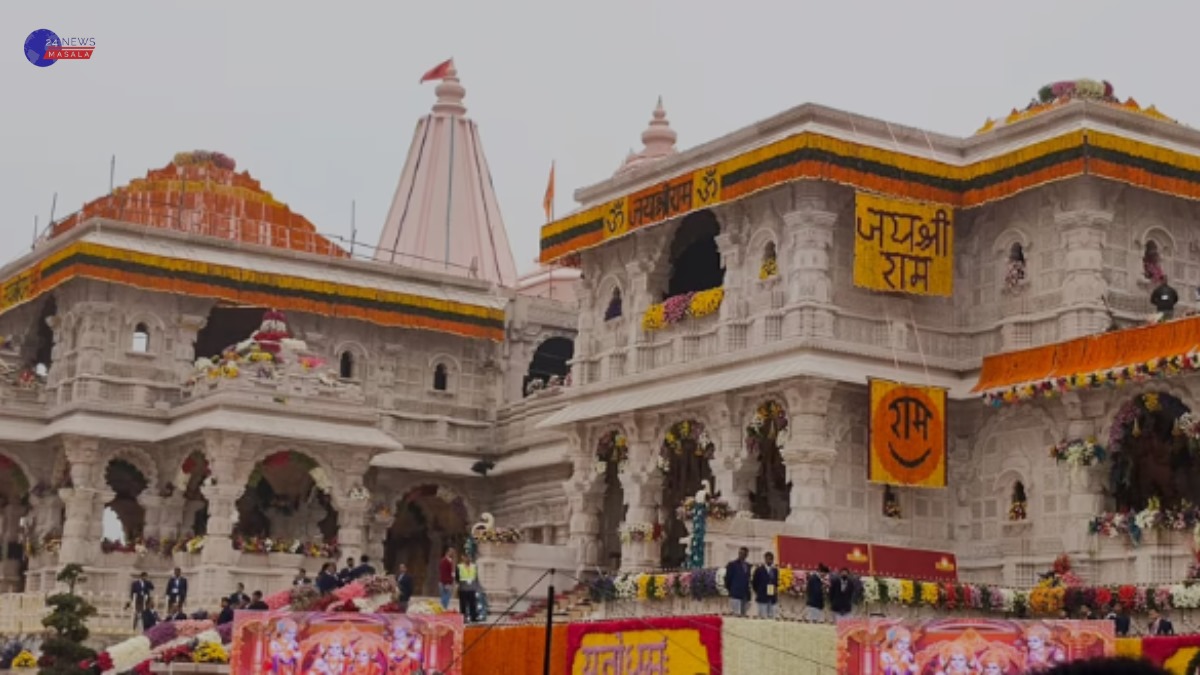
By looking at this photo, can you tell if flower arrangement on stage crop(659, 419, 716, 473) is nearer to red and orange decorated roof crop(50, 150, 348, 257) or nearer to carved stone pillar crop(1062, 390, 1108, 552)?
carved stone pillar crop(1062, 390, 1108, 552)

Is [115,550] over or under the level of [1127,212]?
under

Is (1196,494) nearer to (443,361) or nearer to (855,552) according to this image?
(855,552)

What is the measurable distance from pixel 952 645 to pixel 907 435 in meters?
10.4

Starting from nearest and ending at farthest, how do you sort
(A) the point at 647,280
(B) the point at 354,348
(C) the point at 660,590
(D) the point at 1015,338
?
(C) the point at 660,590 → (D) the point at 1015,338 → (A) the point at 647,280 → (B) the point at 354,348

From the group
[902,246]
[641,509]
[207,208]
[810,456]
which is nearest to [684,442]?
[641,509]

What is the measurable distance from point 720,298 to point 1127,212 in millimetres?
7116

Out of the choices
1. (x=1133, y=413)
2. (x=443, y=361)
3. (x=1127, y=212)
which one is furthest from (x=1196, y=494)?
(x=443, y=361)

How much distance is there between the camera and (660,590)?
27.8m

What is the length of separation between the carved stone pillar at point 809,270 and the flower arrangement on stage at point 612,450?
5648 mm

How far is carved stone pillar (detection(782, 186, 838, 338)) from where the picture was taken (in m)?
32.2

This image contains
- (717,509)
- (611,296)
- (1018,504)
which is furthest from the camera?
(611,296)

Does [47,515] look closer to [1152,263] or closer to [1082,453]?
[1082,453]

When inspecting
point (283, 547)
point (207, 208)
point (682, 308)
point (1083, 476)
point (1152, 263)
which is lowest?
point (283, 547)

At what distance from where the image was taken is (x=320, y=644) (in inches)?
873
